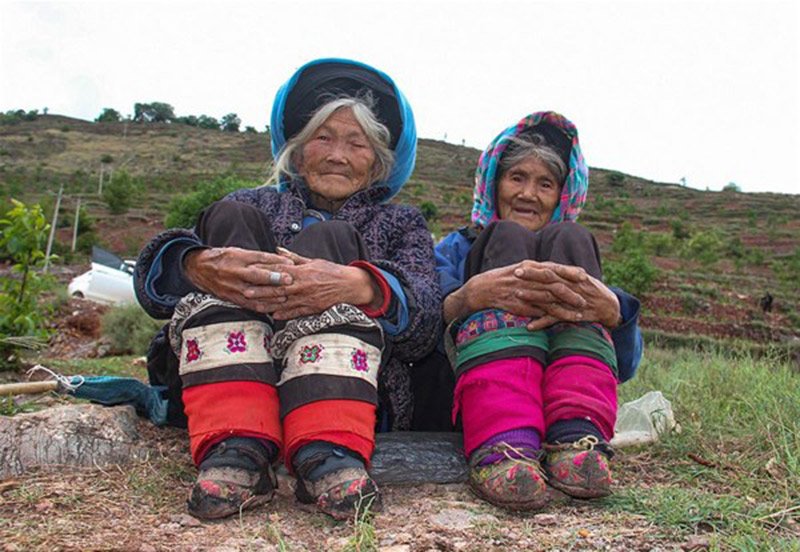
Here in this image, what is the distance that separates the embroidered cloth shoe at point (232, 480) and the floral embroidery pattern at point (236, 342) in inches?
8.7

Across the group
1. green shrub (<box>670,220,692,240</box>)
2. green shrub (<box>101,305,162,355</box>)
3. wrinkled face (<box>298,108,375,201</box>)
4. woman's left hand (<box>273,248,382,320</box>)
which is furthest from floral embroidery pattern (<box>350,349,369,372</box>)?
green shrub (<box>670,220,692,240</box>)

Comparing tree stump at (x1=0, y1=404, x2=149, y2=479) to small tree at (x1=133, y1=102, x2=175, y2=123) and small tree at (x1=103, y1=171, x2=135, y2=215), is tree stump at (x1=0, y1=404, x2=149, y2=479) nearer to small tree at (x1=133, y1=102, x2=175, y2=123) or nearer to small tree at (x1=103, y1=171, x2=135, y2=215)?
small tree at (x1=103, y1=171, x2=135, y2=215)

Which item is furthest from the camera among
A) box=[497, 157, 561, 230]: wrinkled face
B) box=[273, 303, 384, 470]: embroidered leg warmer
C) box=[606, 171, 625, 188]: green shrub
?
box=[606, 171, 625, 188]: green shrub

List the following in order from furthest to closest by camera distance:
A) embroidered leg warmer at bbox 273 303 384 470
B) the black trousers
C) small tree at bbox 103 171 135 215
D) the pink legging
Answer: small tree at bbox 103 171 135 215
the black trousers
the pink legging
embroidered leg warmer at bbox 273 303 384 470

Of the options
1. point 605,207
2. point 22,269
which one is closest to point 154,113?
point 605,207

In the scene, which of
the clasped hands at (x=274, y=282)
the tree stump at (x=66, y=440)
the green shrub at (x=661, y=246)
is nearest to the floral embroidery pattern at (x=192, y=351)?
the clasped hands at (x=274, y=282)

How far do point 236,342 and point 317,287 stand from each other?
9.7 inches

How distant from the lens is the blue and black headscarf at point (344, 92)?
2.50 m

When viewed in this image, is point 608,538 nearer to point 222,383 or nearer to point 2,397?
point 222,383

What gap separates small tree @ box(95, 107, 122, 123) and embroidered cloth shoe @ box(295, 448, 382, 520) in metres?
75.8

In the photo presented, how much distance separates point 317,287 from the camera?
175cm

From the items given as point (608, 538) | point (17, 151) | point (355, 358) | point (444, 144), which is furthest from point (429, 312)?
point (444, 144)

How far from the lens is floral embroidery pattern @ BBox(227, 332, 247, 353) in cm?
172

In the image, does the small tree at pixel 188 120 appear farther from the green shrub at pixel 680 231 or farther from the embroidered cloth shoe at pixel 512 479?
the embroidered cloth shoe at pixel 512 479
